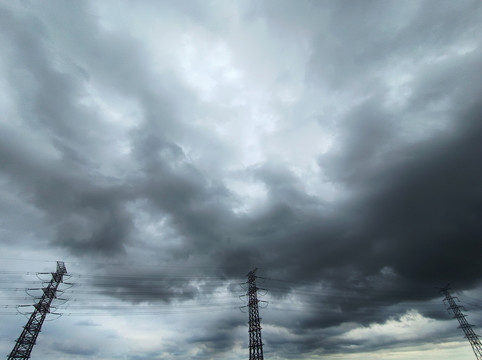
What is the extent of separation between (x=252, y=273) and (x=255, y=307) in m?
7.46

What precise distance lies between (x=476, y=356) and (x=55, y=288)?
123 meters

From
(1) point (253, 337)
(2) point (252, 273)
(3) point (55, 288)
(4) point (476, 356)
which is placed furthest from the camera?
(4) point (476, 356)

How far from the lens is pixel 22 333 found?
5388 centimetres

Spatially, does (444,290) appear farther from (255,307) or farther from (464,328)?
(255,307)

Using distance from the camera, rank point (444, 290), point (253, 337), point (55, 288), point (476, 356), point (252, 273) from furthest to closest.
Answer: point (444, 290)
point (476, 356)
point (252, 273)
point (55, 288)
point (253, 337)

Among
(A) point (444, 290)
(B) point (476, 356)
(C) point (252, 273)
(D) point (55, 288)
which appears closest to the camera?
(D) point (55, 288)

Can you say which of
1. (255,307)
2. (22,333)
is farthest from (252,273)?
(22,333)

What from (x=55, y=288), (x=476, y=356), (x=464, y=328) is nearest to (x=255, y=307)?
(x=55, y=288)

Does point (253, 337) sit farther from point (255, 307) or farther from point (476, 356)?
point (476, 356)

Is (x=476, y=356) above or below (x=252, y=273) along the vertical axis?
below

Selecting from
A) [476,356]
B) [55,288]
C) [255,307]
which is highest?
[55,288]

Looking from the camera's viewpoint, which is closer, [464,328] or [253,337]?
[253,337]

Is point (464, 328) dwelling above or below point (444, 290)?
below

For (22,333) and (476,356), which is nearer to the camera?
(22,333)
